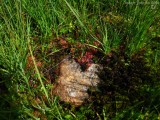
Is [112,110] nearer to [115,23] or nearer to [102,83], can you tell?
[102,83]

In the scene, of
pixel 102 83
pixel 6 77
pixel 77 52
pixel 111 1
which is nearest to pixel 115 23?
pixel 111 1

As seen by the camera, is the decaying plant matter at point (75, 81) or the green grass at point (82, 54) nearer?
the green grass at point (82, 54)

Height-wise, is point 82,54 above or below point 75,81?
above

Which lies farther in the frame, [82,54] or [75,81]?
[82,54]

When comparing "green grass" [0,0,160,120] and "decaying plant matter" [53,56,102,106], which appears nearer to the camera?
"green grass" [0,0,160,120]
